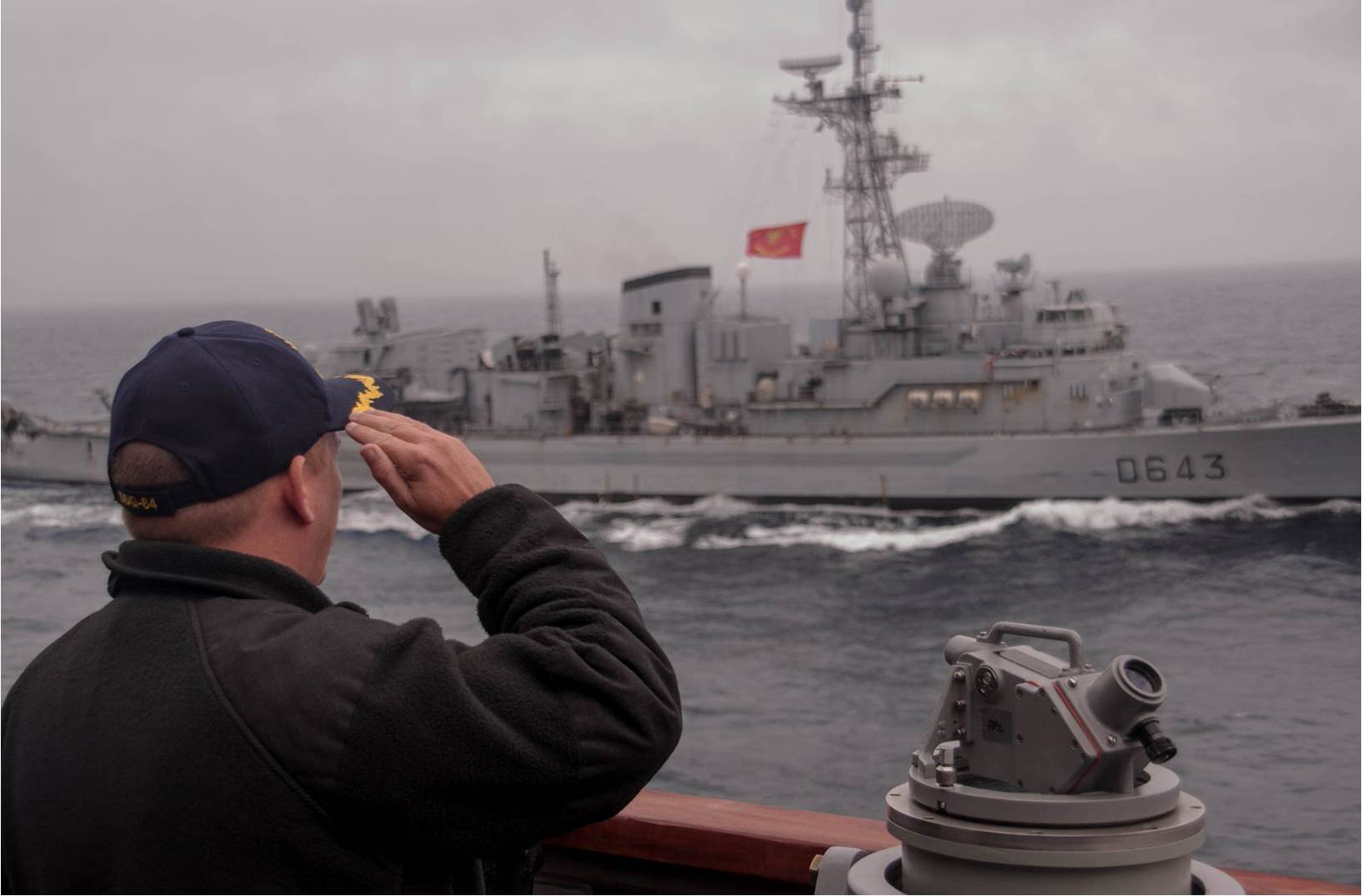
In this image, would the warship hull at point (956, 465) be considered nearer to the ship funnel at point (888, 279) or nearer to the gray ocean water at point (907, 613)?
the gray ocean water at point (907, 613)

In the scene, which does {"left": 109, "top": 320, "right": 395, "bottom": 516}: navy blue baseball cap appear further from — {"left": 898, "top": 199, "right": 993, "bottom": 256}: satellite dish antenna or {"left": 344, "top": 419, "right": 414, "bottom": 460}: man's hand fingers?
{"left": 898, "top": 199, "right": 993, "bottom": 256}: satellite dish antenna

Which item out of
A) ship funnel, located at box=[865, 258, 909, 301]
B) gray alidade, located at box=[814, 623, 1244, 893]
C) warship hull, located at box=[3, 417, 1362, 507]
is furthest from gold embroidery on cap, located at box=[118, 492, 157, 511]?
ship funnel, located at box=[865, 258, 909, 301]

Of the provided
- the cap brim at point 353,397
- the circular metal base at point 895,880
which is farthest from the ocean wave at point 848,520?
the cap brim at point 353,397

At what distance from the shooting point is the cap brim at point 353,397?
5.75 ft

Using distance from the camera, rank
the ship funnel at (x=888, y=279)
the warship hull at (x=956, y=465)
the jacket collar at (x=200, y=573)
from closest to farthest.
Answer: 1. the jacket collar at (x=200, y=573)
2. the warship hull at (x=956, y=465)
3. the ship funnel at (x=888, y=279)

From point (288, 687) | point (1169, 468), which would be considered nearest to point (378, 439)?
point (288, 687)

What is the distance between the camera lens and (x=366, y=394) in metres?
1.87

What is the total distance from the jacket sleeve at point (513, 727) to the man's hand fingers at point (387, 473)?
24cm

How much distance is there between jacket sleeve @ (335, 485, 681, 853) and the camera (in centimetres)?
153

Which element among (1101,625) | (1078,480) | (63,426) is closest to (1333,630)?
(1101,625)

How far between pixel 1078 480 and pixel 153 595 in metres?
26.5

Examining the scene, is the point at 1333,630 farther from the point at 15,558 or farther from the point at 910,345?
the point at 15,558

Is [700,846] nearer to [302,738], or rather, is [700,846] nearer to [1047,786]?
[1047,786]

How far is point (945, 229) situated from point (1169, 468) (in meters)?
7.15
